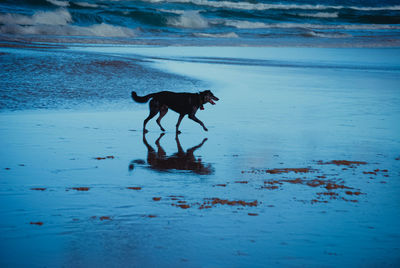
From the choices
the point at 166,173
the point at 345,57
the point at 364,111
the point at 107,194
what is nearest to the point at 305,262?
the point at 107,194

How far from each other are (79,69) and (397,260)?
43.9 ft

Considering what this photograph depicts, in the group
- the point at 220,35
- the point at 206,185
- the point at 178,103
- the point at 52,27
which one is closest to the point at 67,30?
the point at 52,27

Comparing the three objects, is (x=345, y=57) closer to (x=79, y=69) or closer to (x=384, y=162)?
(x=79, y=69)

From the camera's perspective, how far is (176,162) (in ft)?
22.9

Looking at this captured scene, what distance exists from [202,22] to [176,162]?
3943 centimetres

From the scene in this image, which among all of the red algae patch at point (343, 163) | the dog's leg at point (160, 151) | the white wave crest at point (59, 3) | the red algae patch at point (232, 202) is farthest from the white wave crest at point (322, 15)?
the red algae patch at point (232, 202)

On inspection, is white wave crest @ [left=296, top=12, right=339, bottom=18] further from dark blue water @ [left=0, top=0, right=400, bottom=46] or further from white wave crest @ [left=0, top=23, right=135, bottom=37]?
white wave crest @ [left=0, top=23, right=135, bottom=37]

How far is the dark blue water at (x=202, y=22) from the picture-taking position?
32562 mm

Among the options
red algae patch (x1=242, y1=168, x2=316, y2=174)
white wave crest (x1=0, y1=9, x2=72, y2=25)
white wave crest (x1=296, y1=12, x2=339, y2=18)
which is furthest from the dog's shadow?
white wave crest (x1=296, y1=12, x2=339, y2=18)

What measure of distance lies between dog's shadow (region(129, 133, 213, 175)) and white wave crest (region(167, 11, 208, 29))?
1465 inches

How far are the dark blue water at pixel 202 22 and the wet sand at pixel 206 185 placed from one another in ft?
60.7

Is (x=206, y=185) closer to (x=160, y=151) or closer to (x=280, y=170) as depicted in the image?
(x=280, y=170)

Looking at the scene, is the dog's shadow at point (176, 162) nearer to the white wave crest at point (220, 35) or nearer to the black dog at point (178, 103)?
the black dog at point (178, 103)

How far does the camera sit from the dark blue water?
1282 inches
